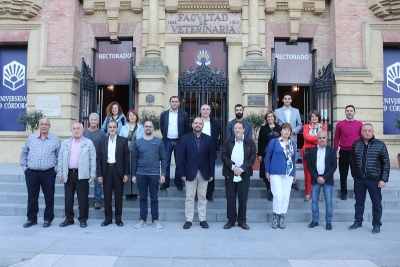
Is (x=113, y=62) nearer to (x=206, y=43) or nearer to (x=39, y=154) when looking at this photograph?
(x=206, y=43)

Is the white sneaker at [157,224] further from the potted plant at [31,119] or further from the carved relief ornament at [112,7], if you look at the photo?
the carved relief ornament at [112,7]

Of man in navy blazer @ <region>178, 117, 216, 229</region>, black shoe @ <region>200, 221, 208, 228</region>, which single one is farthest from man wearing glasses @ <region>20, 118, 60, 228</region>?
black shoe @ <region>200, 221, 208, 228</region>

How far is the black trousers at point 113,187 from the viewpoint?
259 inches

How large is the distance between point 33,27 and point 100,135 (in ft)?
25.0

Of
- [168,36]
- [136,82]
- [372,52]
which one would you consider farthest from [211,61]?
[372,52]

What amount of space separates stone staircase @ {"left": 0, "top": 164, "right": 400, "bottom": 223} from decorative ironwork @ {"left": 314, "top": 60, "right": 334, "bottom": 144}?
145 inches

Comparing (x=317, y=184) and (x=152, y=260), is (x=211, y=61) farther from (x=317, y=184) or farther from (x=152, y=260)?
(x=152, y=260)

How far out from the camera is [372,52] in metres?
11.7

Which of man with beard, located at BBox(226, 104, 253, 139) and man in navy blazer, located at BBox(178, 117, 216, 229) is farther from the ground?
man with beard, located at BBox(226, 104, 253, 139)

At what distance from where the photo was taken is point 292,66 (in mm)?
12789

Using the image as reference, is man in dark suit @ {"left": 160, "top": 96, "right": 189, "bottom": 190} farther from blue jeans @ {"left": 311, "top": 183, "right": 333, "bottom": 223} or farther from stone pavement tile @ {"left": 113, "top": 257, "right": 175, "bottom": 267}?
blue jeans @ {"left": 311, "top": 183, "right": 333, "bottom": 223}

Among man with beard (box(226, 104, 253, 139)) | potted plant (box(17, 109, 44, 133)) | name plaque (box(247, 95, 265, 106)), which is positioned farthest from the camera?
name plaque (box(247, 95, 265, 106))

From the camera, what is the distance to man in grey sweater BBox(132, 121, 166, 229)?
→ 6.41m

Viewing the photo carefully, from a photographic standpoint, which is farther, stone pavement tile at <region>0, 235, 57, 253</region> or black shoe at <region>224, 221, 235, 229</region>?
black shoe at <region>224, 221, 235, 229</region>
